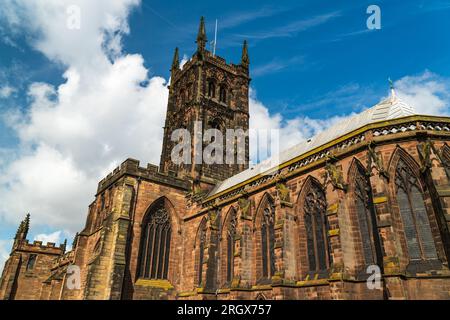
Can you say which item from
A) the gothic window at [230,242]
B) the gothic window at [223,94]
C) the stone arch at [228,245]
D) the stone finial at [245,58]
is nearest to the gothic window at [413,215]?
the stone arch at [228,245]

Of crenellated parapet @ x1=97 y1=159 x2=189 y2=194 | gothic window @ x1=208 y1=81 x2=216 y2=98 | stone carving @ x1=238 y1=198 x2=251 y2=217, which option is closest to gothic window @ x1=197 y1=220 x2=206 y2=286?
crenellated parapet @ x1=97 y1=159 x2=189 y2=194

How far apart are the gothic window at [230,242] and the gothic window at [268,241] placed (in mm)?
2384

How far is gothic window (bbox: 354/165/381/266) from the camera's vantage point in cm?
1328

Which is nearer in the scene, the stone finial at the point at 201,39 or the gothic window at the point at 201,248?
the gothic window at the point at 201,248

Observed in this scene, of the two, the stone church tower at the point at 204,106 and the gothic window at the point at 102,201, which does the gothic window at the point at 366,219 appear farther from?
the gothic window at the point at 102,201

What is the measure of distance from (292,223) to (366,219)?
382cm

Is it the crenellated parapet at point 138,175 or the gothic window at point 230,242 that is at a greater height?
the crenellated parapet at point 138,175

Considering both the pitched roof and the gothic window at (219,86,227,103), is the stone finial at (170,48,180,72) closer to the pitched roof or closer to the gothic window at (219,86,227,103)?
the gothic window at (219,86,227,103)

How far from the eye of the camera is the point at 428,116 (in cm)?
1380

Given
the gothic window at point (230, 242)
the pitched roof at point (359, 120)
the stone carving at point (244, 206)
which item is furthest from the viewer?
the gothic window at point (230, 242)

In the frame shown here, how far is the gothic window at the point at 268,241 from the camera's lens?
1789cm

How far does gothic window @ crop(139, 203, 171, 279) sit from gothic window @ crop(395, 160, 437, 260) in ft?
54.5
